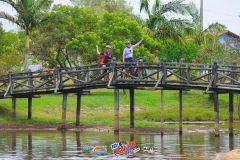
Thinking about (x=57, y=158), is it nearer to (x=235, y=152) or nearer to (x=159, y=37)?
(x=235, y=152)

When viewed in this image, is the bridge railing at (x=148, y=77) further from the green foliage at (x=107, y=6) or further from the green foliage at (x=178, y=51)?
the green foliage at (x=107, y=6)

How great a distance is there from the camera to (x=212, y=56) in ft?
175

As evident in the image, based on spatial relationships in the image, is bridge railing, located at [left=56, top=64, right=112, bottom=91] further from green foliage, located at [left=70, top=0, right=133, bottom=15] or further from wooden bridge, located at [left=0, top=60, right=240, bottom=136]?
green foliage, located at [left=70, top=0, right=133, bottom=15]

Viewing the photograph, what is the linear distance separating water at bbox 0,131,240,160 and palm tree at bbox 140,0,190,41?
21.6 m

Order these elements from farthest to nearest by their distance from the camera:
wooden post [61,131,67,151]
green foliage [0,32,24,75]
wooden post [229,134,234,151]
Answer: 1. green foliage [0,32,24,75]
2. wooden post [229,134,234,151]
3. wooden post [61,131,67,151]

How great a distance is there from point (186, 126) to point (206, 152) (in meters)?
12.6

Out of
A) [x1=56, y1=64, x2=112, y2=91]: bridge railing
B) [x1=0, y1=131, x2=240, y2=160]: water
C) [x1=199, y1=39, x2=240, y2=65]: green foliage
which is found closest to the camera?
[x1=0, y1=131, x2=240, y2=160]: water

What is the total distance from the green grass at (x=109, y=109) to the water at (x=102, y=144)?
15.0 feet

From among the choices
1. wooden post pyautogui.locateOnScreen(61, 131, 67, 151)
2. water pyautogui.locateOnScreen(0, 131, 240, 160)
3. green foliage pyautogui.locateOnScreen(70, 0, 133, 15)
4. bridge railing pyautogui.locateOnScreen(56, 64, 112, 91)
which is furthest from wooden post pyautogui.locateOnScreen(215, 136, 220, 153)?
green foliage pyautogui.locateOnScreen(70, 0, 133, 15)

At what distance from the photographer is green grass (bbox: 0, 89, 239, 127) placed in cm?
4541

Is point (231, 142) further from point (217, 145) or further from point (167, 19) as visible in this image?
point (167, 19)

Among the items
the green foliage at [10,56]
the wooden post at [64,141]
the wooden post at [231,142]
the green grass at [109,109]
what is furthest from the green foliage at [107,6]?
the wooden post at [231,142]

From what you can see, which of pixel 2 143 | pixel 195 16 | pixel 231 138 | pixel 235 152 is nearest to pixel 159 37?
pixel 195 16

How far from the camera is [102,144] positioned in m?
33.8
